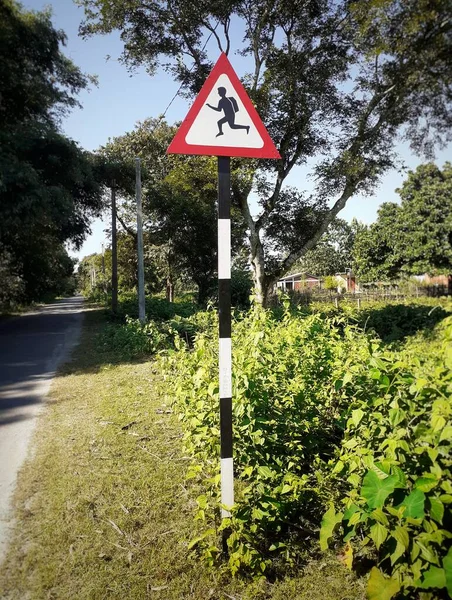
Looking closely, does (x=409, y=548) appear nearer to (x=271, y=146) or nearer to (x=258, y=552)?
(x=258, y=552)

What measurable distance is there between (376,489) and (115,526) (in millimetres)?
2002

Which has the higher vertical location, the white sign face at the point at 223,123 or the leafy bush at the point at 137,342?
the white sign face at the point at 223,123

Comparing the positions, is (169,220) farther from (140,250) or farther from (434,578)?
(434,578)

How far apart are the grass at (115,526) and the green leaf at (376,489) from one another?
2.74 feet

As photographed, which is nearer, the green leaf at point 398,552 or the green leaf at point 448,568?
the green leaf at point 448,568

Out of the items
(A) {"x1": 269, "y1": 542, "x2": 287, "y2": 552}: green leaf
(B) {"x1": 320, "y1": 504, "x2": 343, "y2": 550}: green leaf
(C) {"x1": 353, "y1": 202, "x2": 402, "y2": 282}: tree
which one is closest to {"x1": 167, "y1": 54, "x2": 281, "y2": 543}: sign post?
(A) {"x1": 269, "y1": 542, "x2": 287, "y2": 552}: green leaf

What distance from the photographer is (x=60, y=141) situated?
1565 cm

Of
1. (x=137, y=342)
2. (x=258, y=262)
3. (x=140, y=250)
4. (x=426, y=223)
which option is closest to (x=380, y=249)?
(x=426, y=223)

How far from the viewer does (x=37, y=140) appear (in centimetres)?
1537

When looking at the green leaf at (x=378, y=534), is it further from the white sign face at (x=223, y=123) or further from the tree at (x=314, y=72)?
the tree at (x=314, y=72)

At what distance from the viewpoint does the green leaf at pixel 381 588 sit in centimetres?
193

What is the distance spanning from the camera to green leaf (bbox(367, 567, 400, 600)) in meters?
1.93

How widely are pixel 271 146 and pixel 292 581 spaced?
2703 millimetres

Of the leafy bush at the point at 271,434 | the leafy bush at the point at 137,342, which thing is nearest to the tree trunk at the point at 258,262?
the leafy bush at the point at 137,342
